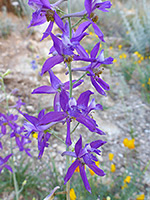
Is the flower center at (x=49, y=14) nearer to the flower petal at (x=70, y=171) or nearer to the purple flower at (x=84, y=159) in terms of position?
the purple flower at (x=84, y=159)

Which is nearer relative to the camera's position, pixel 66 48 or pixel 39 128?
pixel 66 48

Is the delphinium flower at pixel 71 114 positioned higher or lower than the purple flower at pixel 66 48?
lower

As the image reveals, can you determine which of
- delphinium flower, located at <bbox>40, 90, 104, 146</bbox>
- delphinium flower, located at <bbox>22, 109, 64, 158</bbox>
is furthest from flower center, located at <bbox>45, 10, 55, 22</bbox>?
delphinium flower, located at <bbox>22, 109, 64, 158</bbox>

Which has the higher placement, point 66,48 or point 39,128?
point 66,48

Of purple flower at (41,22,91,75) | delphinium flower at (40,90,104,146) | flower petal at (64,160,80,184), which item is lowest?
flower petal at (64,160,80,184)

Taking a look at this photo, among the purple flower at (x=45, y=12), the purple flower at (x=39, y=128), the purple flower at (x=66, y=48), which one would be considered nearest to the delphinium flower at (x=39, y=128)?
the purple flower at (x=39, y=128)

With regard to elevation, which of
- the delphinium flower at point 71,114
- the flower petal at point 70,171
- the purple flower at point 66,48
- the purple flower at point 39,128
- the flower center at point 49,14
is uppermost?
the flower center at point 49,14

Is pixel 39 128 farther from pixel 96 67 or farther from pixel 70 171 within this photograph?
pixel 96 67

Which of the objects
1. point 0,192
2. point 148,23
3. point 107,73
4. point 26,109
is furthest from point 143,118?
point 148,23

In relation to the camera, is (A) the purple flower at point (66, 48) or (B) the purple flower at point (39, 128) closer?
(A) the purple flower at point (66, 48)

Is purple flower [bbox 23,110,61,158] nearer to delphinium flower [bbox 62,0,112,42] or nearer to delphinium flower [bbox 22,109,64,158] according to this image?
delphinium flower [bbox 22,109,64,158]

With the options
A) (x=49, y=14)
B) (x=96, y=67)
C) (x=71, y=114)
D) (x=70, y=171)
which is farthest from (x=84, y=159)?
(x=49, y=14)

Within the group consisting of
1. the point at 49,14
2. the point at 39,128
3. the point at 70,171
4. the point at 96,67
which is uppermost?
the point at 49,14
